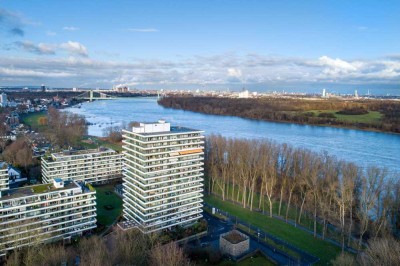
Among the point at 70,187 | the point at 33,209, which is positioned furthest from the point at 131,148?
the point at 33,209

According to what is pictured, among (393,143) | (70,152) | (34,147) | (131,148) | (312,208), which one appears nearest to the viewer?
(131,148)

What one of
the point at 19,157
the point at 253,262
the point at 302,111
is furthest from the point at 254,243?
the point at 302,111

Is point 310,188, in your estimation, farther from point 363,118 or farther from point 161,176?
point 363,118

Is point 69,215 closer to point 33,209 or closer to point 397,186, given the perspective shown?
Result: point 33,209

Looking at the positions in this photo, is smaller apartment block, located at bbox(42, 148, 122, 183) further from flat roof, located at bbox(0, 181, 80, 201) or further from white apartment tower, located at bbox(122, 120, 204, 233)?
white apartment tower, located at bbox(122, 120, 204, 233)

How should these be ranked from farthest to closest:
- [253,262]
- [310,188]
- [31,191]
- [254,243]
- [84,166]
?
[84,166]
[310,188]
[254,243]
[31,191]
[253,262]

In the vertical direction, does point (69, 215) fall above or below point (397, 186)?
below

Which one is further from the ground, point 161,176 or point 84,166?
point 161,176
